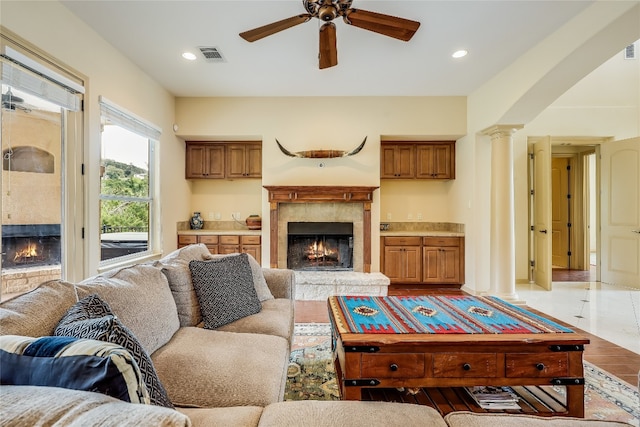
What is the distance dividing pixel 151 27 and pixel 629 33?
13.5 feet

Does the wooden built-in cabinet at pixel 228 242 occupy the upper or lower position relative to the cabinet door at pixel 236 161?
lower

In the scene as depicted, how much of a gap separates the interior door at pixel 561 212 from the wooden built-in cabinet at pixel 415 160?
325 centimetres

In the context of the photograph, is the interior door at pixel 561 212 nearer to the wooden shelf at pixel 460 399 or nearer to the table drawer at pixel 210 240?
the wooden shelf at pixel 460 399

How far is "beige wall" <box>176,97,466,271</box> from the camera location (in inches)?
187

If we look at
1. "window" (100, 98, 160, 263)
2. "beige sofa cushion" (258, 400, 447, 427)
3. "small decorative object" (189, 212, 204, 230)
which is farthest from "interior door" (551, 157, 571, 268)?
"window" (100, 98, 160, 263)

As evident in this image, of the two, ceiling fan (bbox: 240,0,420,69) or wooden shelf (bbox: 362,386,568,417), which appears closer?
wooden shelf (bbox: 362,386,568,417)

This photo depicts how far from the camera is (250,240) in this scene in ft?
15.6

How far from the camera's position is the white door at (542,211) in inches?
187

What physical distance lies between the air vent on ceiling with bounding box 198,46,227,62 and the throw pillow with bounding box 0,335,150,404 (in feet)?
10.8

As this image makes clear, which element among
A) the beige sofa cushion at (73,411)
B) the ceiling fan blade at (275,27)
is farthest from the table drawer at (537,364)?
the ceiling fan blade at (275,27)

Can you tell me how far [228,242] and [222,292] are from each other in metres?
2.82

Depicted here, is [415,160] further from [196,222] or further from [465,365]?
[465,365]

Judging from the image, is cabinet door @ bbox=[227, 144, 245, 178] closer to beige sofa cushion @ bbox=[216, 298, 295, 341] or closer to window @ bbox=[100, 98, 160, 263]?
window @ bbox=[100, 98, 160, 263]

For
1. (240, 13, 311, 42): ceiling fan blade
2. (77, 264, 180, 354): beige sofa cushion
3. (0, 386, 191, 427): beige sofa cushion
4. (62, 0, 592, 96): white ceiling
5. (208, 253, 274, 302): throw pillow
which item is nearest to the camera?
(0, 386, 191, 427): beige sofa cushion
